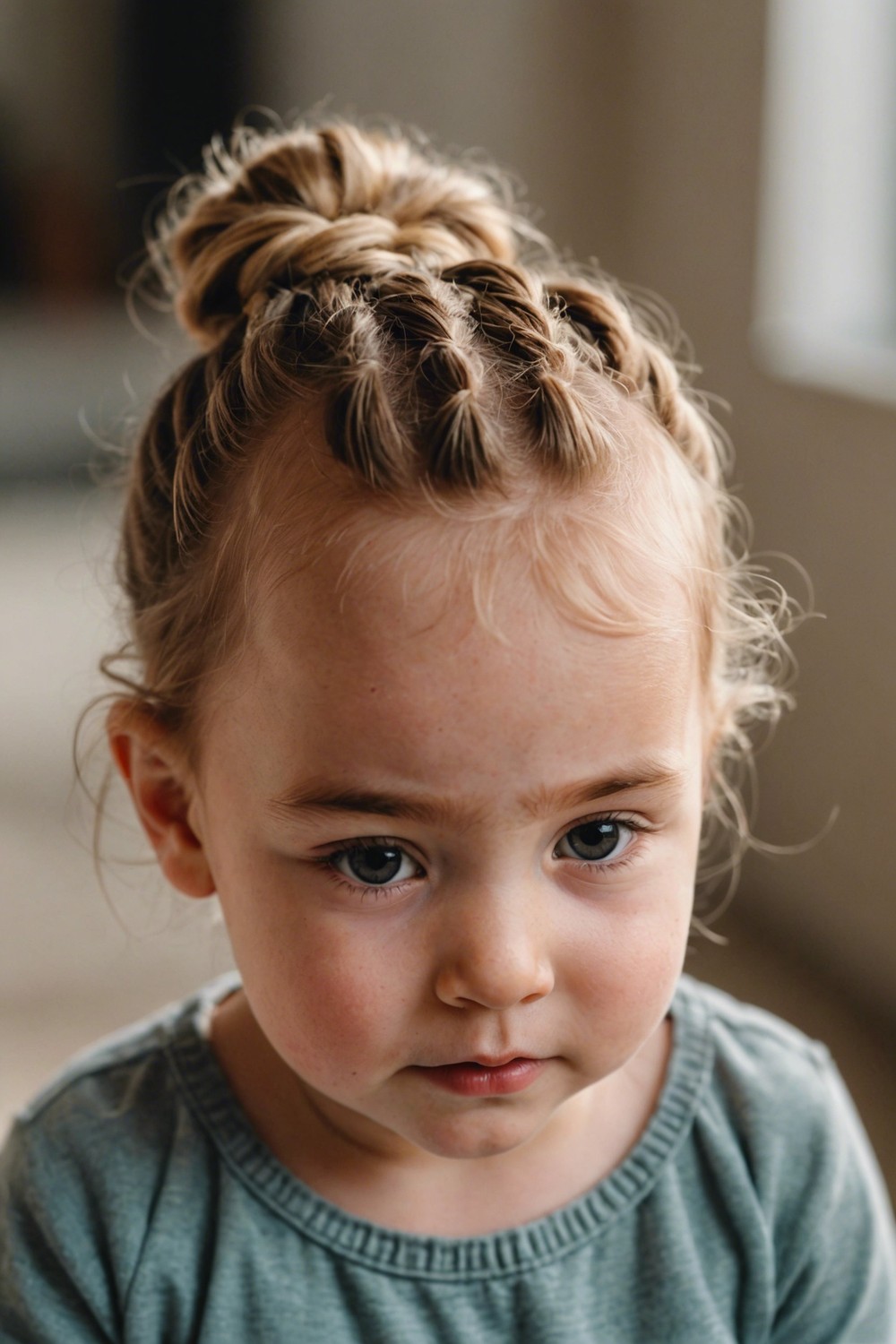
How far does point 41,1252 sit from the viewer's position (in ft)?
2.81

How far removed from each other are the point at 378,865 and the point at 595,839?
104 millimetres

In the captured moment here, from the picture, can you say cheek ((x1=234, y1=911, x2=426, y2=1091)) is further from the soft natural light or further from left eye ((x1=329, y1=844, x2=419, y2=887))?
the soft natural light

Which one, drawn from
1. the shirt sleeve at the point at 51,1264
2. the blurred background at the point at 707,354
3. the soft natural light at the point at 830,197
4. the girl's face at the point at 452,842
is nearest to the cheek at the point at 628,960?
the girl's face at the point at 452,842

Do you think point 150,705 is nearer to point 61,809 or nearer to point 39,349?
point 61,809

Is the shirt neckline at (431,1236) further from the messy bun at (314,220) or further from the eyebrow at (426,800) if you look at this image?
the messy bun at (314,220)

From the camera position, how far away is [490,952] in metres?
0.70

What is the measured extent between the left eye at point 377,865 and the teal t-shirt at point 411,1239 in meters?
0.25

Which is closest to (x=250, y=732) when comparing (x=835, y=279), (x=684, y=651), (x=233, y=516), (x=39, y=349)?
(x=233, y=516)

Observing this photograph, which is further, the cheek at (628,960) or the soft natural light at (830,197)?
the soft natural light at (830,197)

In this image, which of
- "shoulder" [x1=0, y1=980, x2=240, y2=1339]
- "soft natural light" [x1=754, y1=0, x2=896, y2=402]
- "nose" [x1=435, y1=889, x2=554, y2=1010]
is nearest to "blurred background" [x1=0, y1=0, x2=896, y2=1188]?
"soft natural light" [x1=754, y1=0, x2=896, y2=402]

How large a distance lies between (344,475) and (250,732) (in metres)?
0.13

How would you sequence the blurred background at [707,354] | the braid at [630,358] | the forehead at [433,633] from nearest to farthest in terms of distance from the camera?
1. the forehead at [433,633]
2. the braid at [630,358]
3. the blurred background at [707,354]

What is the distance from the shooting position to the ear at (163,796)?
0.85m

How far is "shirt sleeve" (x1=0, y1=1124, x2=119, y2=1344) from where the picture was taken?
840 millimetres
